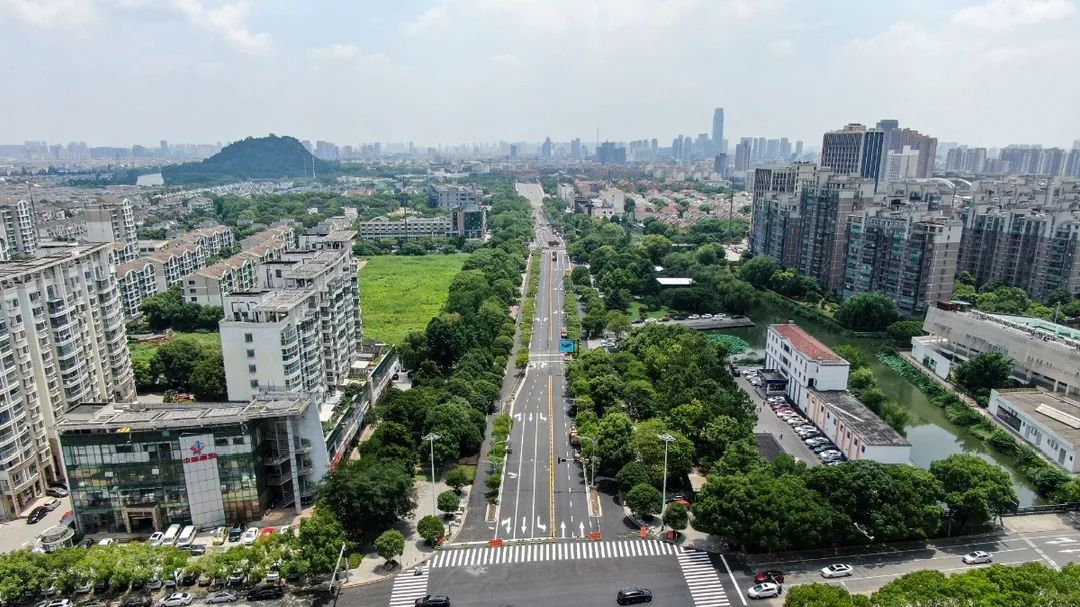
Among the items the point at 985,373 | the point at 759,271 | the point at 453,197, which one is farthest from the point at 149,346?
the point at 453,197

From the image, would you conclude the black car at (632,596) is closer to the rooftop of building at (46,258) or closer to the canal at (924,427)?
the canal at (924,427)

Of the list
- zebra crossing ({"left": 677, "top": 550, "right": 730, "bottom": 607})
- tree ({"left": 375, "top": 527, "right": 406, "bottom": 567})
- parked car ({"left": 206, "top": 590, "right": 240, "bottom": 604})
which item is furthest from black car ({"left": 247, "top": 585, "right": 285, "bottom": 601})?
zebra crossing ({"left": 677, "top": 550, "right": 730, "bottom": 607})

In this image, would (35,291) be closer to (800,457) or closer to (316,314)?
(316,314)

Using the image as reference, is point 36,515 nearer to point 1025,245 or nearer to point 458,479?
point 458,479

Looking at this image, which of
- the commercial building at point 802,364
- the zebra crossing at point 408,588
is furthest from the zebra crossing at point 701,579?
the commercial building at point 802,364

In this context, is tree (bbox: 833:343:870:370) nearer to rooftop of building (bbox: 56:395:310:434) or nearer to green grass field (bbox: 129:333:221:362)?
rooftop of building (bbox: 56:395:310:434)
